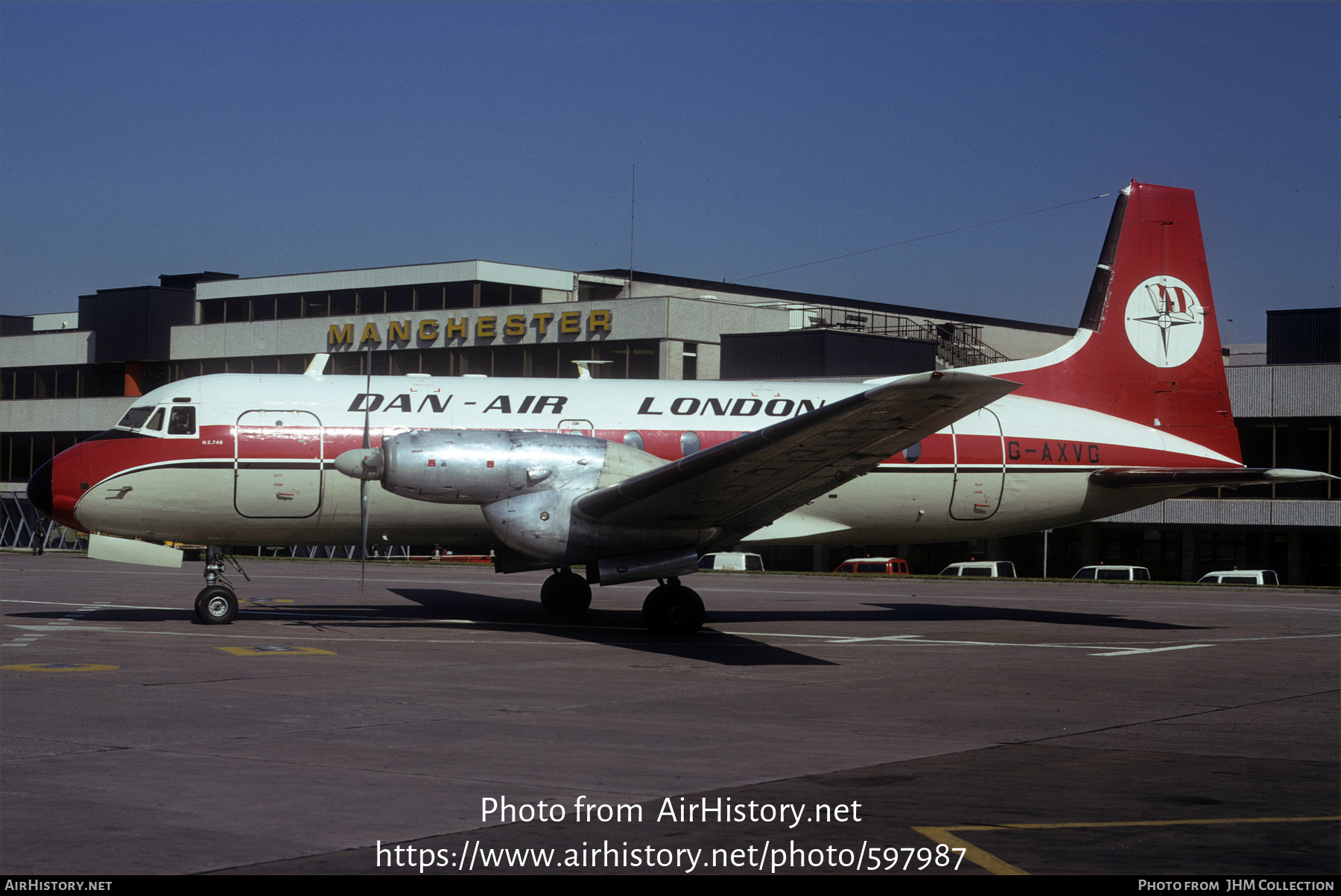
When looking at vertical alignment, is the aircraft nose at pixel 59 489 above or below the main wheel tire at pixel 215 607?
above

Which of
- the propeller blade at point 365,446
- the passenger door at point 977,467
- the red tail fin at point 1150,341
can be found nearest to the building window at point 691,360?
the red tail fin at point 1150,341

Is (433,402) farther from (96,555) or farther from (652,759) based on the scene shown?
(652,759)

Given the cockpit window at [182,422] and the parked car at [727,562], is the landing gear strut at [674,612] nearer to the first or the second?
the cockpit window at [182,422]

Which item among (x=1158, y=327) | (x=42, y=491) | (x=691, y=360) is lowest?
(x=42, y=491)

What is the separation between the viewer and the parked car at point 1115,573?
44.0 m

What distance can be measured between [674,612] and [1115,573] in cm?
3468

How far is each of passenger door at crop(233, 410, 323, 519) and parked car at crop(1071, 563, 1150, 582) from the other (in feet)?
101

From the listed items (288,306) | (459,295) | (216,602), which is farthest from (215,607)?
(288,306)

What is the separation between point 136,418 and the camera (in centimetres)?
2055

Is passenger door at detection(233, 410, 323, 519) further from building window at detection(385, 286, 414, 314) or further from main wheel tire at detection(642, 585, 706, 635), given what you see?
building window at detection(385, 286, 414, 314)

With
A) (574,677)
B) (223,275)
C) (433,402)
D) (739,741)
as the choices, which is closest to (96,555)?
(433,402)

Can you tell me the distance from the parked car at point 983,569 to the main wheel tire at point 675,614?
2687cm

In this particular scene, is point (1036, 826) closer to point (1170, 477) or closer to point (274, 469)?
point (274, 469)

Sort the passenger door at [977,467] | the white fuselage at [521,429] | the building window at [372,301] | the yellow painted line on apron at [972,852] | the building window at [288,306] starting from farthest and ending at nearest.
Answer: the building window at [288,306] < the building window at [372,301] < the passenger door at [977,467] < the white fuselage at [521,429] < the yellow painted line on apron at [972,852]
